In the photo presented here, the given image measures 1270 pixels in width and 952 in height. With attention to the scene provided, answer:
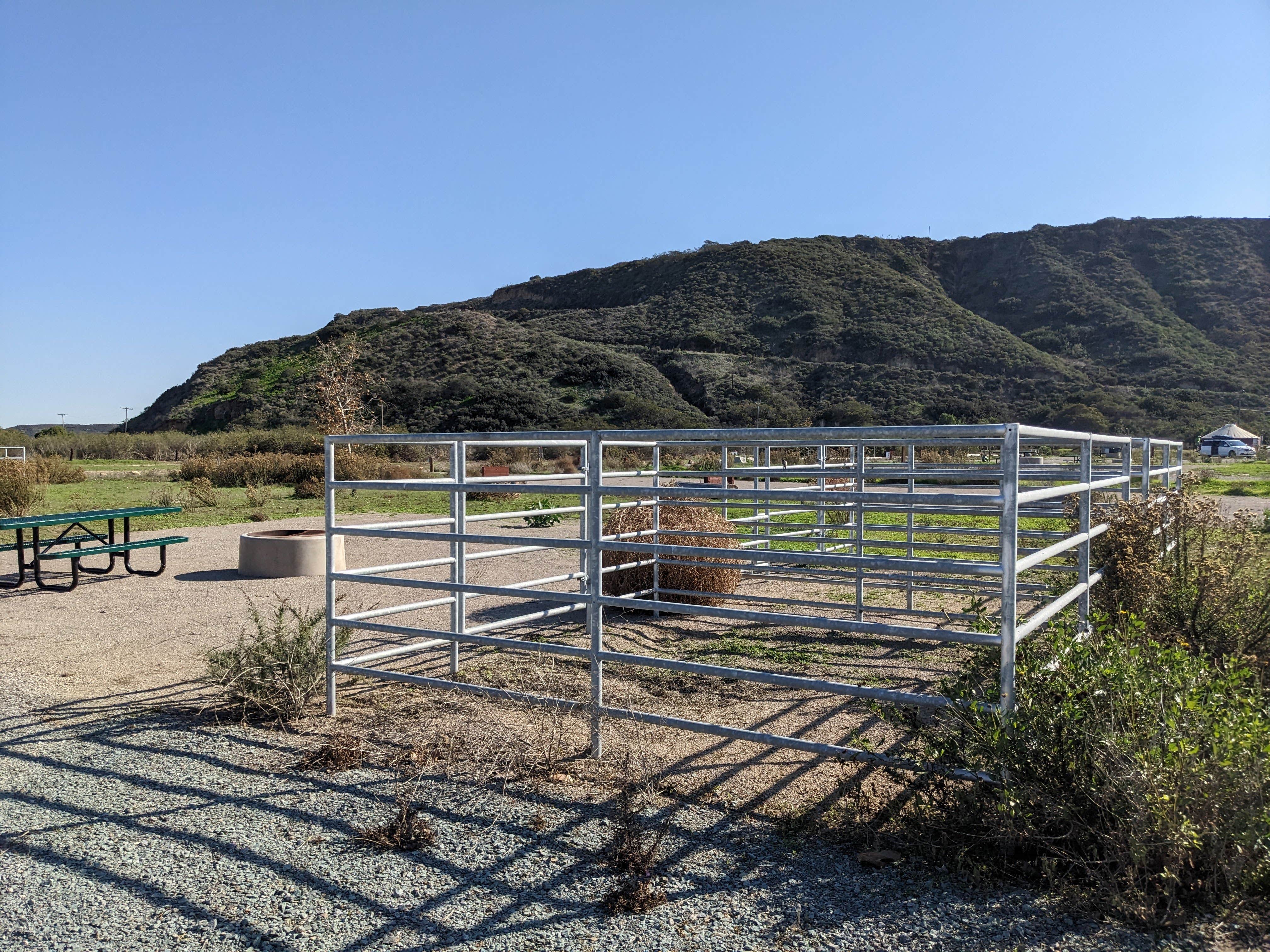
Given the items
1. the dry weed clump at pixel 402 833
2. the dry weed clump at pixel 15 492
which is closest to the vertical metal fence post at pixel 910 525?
the dry weed clump at pixel 402 833

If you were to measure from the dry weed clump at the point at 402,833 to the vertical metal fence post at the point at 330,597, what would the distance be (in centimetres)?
142

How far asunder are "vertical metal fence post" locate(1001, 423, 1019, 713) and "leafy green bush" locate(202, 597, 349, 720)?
10.5ft

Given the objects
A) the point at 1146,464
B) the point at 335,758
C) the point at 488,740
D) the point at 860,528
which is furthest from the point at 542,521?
the point at 335,758

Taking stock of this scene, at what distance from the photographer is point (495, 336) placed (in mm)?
55125

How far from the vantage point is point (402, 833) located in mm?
2930

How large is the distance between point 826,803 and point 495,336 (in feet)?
176

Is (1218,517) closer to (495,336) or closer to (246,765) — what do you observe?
(246,765)

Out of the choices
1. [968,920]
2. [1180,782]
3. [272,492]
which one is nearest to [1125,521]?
Answer: [1180,782]

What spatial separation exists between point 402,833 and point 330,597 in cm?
168

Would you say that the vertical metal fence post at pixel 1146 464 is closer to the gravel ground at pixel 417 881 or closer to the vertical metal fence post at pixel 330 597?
the gravel ground at pixel 417 881

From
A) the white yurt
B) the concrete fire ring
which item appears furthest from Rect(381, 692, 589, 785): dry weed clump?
the white yurt

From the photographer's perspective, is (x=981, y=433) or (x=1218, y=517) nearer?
(x=981, y=433)

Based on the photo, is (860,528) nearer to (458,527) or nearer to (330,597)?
(458,527)

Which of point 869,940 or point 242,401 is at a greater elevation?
point 242,401
